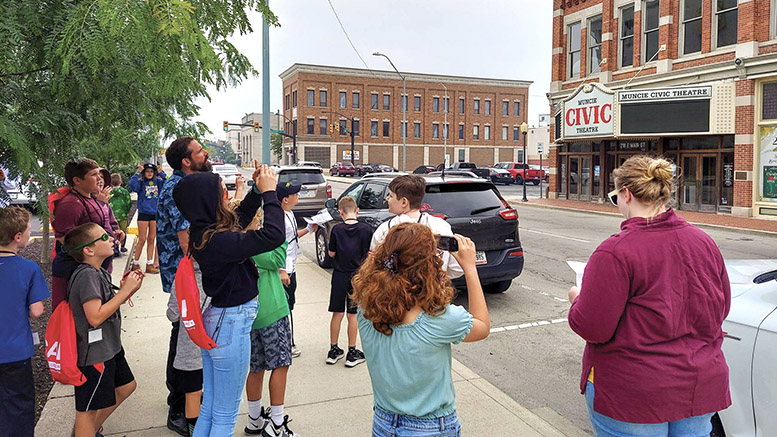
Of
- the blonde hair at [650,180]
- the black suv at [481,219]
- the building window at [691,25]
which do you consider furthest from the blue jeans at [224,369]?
the building window at [691,25]

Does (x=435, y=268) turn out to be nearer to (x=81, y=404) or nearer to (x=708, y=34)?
(x=81, y=404)

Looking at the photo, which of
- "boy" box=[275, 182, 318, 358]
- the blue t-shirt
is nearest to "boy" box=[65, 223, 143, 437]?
the blue t-shirt

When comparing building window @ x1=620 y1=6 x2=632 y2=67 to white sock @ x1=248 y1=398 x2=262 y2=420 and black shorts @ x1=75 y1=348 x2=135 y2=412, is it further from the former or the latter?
black shorts @ x1=75 y1=348 x2=135 y2=412

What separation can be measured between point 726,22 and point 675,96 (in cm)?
301

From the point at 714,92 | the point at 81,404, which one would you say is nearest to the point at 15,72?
the point at 81,404

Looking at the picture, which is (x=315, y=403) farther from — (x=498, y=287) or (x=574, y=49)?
(x=574, y=49)

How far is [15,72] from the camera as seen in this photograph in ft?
13.1

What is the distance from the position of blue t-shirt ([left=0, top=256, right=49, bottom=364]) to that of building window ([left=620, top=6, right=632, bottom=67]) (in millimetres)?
26515

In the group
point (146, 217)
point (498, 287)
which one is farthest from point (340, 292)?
point (146, 217)

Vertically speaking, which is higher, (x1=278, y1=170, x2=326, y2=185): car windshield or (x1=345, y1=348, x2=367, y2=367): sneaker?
(x1=278, y1=170, x2=326, y2=185): car windshield

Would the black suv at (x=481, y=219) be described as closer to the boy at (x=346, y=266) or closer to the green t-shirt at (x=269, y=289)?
the boy at (x=346, y=266)

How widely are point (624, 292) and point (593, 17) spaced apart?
93.0 ft

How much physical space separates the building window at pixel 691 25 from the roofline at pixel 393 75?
50086mm

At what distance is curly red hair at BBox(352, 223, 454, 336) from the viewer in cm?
231
